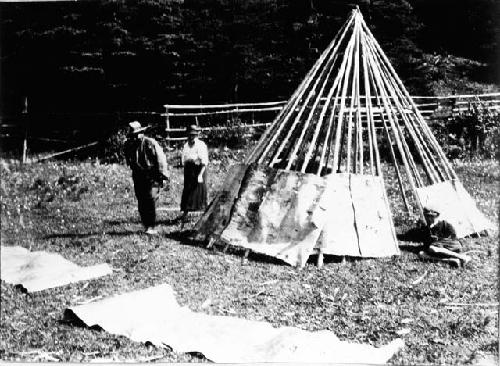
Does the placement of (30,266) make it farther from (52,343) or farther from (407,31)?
(407,31)

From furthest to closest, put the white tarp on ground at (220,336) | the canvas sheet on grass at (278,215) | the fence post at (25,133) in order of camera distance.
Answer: the fence post at (25,133) → the canvas sheet on grass at (278,215) → the white tarp on ground at (220,336)

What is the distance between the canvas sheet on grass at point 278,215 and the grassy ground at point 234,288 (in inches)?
8.6

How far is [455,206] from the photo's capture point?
7.54 m

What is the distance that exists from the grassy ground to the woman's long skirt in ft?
1.34

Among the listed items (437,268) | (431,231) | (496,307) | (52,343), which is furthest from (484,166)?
(52,343)

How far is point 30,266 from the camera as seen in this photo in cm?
616

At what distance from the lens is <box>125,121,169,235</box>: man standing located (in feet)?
25.4

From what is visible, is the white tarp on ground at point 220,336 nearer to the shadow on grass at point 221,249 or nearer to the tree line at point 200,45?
the shadow on grass at point 221,249

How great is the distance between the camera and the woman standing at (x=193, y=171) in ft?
27.7

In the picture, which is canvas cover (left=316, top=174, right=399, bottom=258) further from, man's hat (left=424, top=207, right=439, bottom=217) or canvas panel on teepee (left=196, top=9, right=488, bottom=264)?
man's hat (left=424, top=207, right=439, bottom=217)

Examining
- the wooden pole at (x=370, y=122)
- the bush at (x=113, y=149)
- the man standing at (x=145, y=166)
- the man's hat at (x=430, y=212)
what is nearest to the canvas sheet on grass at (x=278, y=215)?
the wooden pole at (x=370, y=122)

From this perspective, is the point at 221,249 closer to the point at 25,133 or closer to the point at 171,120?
the point at 25,133

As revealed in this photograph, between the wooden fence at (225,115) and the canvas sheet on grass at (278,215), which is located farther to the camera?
the wooden fence at (225,115)

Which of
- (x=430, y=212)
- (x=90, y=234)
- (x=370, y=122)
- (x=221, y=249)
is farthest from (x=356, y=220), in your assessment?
(x=90, y=234)
